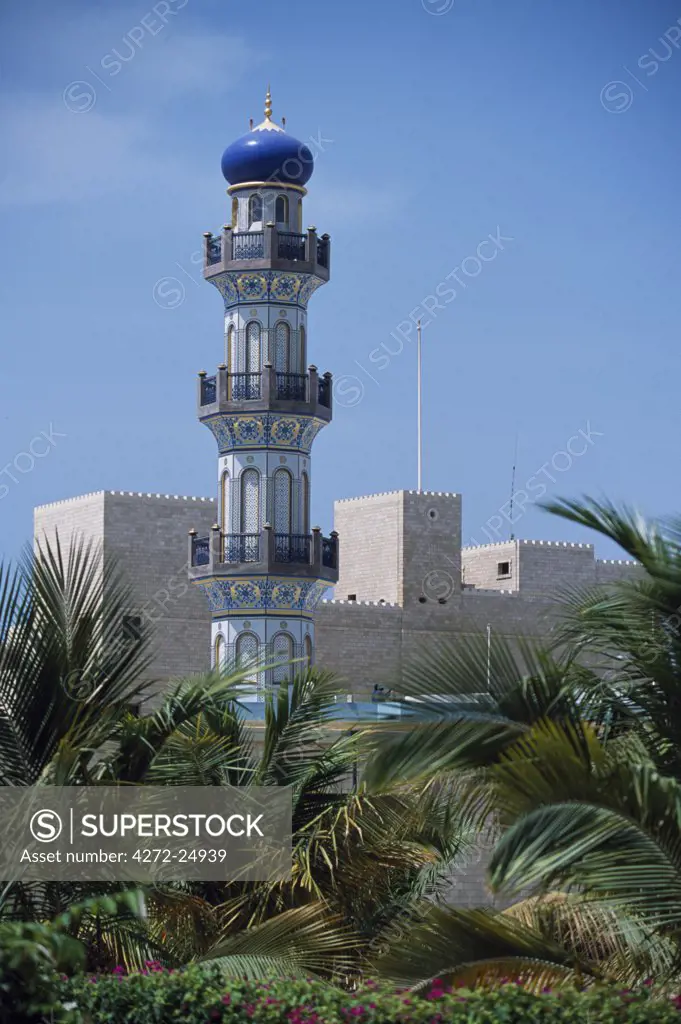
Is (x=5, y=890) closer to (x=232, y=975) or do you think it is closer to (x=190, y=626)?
(x=232, y=975)

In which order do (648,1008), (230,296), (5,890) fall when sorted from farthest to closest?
1. (230,296)
2. (5,890)
3. (648,1008)

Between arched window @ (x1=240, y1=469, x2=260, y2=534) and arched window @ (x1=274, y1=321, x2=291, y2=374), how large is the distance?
1718mm

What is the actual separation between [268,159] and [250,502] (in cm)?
550

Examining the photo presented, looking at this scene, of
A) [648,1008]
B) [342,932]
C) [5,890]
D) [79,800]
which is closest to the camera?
[648,1008]

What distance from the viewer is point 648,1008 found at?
7.34 metres

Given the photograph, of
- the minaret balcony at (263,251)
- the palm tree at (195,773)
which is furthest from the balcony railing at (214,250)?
the palm tree at (195,773)

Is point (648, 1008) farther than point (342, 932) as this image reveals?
No

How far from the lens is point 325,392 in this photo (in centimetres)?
2948

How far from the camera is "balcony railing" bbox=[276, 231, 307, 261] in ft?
94.8

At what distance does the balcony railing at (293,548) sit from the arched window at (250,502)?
435 mm

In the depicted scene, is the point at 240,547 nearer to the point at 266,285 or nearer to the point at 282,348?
the point at 282,348

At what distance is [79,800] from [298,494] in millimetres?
19929

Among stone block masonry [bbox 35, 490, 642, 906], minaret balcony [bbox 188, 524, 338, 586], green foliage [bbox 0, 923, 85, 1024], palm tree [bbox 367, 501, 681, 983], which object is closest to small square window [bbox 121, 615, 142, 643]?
palm tree [bbox 367, 501, 681, 983]

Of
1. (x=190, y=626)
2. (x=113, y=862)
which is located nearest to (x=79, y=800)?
(x=113, y=862)
